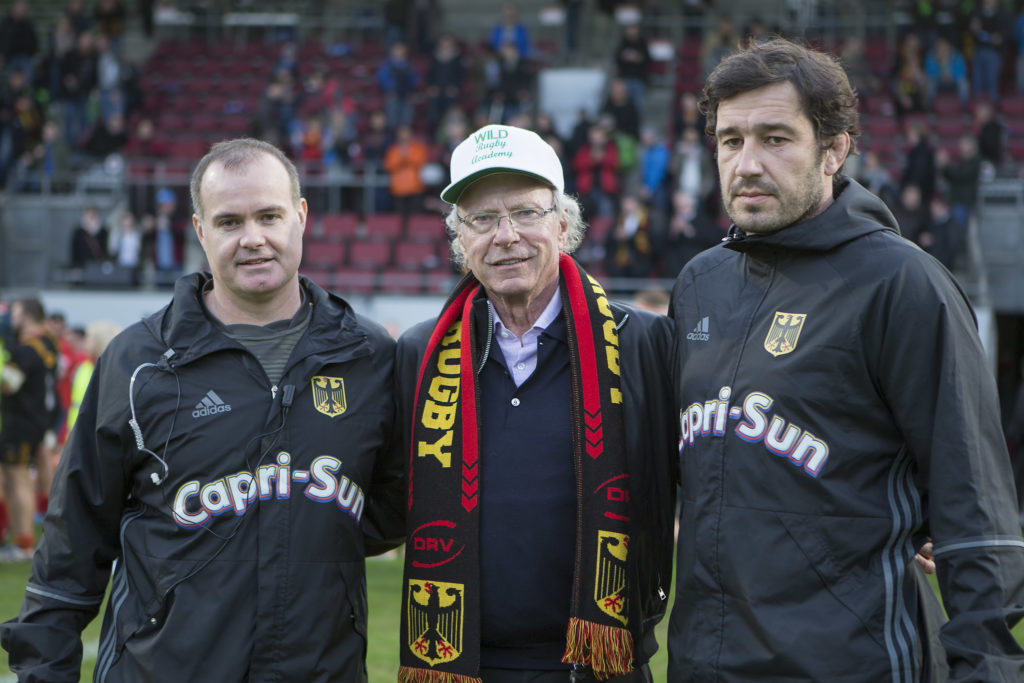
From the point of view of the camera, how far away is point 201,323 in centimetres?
321

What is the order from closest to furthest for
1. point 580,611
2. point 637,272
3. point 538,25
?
point 580,611 → point 637,272 → point 538,25

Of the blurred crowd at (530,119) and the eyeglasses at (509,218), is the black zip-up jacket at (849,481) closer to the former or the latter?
the eyeglasses at (509,218)

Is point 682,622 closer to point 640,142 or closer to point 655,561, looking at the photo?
point 655,561

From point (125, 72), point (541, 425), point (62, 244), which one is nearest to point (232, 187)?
point (541, 425)

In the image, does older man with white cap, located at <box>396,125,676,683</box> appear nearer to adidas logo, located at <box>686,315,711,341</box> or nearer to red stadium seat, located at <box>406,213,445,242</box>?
adidas logo, located at <box>686,315,711,341</box>

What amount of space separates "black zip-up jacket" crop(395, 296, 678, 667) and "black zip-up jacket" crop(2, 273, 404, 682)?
1.14ft

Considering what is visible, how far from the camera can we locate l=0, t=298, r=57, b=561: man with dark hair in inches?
364

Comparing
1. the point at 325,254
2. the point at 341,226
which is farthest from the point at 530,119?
the point at 325,254

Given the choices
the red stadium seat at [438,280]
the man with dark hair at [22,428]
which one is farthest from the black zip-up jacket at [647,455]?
the red stadium seat at [438,280]

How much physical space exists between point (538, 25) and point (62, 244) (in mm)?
9236

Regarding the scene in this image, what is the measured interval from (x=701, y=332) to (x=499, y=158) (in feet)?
2.57

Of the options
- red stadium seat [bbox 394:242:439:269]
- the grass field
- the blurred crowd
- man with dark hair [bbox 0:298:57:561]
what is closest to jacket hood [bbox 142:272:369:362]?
the grass field

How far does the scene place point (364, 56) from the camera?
20.7 metres

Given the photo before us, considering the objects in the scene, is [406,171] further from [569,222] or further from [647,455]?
[647,455]
